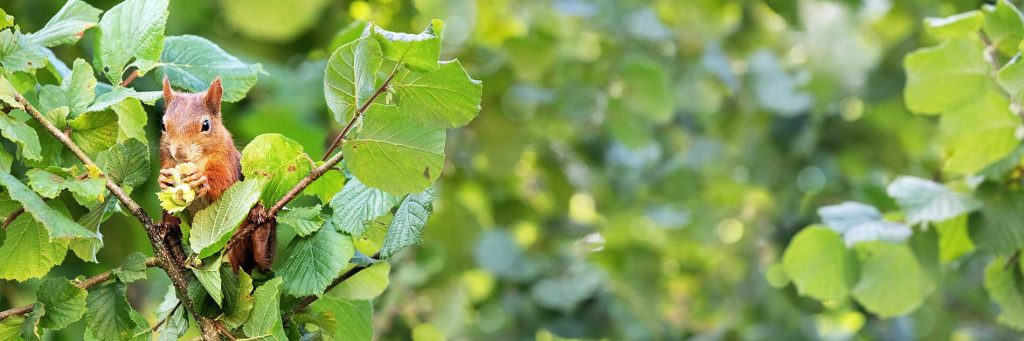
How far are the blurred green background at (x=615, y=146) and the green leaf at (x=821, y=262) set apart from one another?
2.88ft

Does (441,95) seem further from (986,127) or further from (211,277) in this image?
(986,127)

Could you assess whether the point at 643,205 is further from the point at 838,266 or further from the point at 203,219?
the point at 203,219

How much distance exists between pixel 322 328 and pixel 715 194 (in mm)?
2697

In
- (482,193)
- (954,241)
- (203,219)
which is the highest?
(203,219)

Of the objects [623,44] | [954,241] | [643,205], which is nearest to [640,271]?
[643,205]

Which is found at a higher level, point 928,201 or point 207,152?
point 207,152

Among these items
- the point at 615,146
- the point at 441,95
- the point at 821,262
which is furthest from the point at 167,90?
the point at 615,146

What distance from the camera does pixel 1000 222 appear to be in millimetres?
1365

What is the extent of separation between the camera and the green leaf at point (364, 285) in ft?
3.62

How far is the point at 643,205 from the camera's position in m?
3.36

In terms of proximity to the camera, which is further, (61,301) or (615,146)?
(615,146)

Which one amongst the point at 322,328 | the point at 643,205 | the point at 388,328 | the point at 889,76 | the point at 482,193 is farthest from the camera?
the point at 643,205

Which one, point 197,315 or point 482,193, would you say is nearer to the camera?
point 197,315

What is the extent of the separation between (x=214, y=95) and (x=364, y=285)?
0.76ft
